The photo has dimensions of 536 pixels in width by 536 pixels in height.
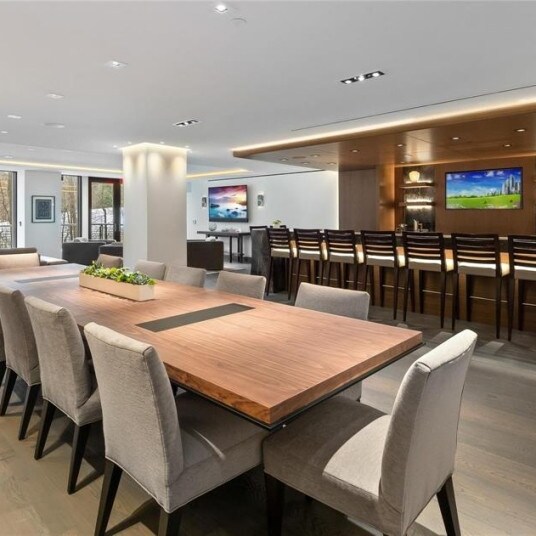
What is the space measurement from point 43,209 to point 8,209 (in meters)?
1.00

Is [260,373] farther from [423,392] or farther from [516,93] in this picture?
[516,93]

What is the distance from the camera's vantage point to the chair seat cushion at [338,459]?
52.8 inches

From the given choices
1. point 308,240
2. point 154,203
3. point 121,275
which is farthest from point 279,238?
point 121,275

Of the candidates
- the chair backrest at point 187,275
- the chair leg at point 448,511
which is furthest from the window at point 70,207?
the chair leg at point 448,511

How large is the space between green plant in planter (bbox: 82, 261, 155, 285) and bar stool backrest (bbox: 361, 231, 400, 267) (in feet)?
10.6

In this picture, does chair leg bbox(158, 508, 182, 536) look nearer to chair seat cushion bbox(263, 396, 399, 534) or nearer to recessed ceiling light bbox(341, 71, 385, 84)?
chair seat cushion bbox(263, 396, 399, 534)

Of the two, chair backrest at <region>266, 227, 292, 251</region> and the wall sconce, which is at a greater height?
the wall sconce

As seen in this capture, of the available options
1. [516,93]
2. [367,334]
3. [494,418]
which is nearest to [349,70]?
[516,93]

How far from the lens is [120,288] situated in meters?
2.97

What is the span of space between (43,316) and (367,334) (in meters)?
1.48

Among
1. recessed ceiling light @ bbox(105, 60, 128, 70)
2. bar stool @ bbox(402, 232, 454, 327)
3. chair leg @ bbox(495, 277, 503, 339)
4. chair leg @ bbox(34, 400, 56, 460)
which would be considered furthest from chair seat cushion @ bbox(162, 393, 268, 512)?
bar stool @ bbox(402, 232, 454, 327)

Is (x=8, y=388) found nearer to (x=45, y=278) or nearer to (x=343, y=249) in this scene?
(x=45, y=278)

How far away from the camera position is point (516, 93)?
4.14 metres

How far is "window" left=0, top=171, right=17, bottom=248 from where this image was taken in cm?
1148
